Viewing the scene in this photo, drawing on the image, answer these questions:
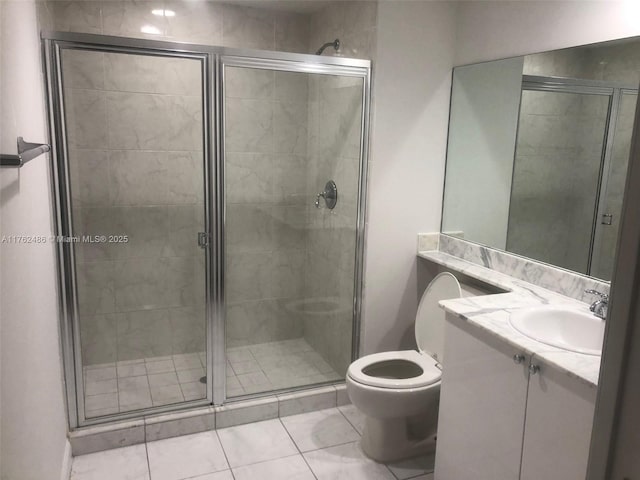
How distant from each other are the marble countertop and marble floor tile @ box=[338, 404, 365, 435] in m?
0.95

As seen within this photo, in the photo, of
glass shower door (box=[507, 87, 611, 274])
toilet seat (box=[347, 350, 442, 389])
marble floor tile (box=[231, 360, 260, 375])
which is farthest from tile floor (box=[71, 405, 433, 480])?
glass shower door (box=[507, 87, 611, 274])

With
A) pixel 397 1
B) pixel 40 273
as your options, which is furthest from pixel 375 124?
pixel 40 273

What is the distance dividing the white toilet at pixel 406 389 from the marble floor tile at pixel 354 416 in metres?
0.21

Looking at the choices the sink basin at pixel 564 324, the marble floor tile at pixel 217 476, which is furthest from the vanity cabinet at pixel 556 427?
the marble floor tile at pixel 217 476

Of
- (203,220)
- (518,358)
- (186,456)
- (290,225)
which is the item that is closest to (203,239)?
(203,220)

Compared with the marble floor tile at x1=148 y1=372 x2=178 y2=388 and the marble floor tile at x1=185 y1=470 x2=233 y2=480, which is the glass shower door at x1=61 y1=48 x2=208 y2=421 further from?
the marble floor tile at x1=185 y1=470 x2=233 y2=480

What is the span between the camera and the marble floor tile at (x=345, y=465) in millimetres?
2305

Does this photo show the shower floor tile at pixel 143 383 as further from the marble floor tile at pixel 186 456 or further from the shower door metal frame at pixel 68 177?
the marble floor tile at pixel 186 456

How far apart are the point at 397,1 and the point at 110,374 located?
2471 millimetres

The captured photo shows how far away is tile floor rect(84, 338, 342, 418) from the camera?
2617 mm

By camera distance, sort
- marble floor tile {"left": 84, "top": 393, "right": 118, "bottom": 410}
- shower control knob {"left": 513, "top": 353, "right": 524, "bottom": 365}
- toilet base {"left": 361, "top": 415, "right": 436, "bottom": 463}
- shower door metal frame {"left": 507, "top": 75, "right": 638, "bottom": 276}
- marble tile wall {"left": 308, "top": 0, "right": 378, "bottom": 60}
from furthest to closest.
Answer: marble tile wall {"left": 308, "top": 0, "right": 378, "bottom": 60}
marble floor tile {"left": 84, "top": 393, "right": 118, "bottom": 410}
toilet base {"left": 361, "top": 415, "right": 436, "bottom": 463}
shower door metal frame {"left": 507, "top": 75, "right": 638, "bottom": 276}
shower control knob {"left": 513, "top": 353, "right": 524, "bottom": 365}

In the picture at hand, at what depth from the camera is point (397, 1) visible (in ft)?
8.34

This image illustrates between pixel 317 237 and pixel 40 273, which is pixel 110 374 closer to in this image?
pixel 40 273

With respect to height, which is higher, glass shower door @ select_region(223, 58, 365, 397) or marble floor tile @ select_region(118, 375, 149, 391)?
glass shower door @ select_region(223, 58, 365, 397)
